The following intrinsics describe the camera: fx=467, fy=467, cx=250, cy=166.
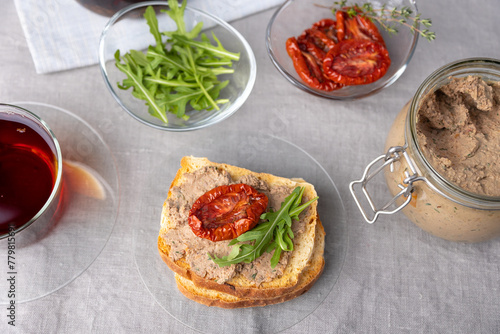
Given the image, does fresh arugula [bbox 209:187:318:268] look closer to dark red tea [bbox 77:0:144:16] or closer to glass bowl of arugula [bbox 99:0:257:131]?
glass bowl of arugula [bbox 99:0:257:131]

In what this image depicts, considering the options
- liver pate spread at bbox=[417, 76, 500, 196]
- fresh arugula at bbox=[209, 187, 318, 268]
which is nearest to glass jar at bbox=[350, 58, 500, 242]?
liver pate spread at bbox=[417, 76, 500, 196]

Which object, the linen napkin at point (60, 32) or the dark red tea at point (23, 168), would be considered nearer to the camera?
the dark red tea at point (23, 168)

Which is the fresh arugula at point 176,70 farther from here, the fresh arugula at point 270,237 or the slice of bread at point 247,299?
the slice of bread at point 247,299

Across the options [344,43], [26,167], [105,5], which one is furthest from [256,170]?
[105,5]

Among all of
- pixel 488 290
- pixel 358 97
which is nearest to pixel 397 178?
pixel 358 97

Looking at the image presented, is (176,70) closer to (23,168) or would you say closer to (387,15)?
(23,168)

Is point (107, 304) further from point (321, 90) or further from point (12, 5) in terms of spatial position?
point (12, 5)

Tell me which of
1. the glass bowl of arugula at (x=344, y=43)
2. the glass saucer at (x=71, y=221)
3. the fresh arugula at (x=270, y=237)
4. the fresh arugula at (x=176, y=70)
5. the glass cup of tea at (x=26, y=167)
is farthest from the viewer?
the glass bowl of arugula at (x=344, y=43)

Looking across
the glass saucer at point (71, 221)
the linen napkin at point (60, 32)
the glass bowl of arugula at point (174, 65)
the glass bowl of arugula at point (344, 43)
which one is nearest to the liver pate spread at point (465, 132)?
the glass bowl of arugula at point (344, 43)
